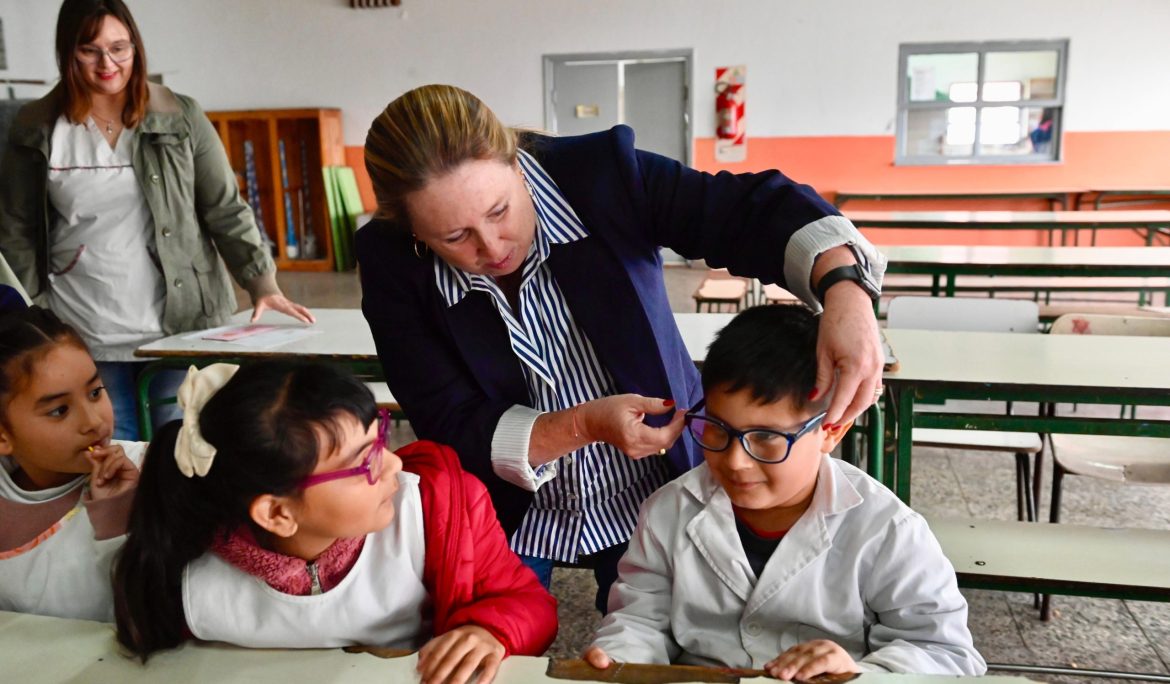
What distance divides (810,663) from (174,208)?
1.95 meters

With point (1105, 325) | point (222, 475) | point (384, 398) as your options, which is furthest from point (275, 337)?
point (1105, 325)

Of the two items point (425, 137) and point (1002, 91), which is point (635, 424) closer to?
point (425, 137)

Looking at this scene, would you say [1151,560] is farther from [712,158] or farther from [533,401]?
[712,158]

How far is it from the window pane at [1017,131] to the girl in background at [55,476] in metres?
8.70

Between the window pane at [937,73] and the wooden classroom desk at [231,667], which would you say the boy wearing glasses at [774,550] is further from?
the window pane at [937,73]

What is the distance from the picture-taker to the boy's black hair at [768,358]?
44.9 inches

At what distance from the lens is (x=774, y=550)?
1235mm

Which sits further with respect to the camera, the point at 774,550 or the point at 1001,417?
the point at 1001,417

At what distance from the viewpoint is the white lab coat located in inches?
45.1

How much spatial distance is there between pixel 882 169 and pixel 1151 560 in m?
7.35

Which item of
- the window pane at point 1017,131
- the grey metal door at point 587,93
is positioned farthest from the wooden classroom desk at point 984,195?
the grey metal door at point 587,93

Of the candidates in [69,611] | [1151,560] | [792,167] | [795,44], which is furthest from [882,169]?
[69,611]

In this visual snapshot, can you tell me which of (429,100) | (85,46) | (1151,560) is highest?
(85,46)

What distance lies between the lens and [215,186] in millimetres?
2377
